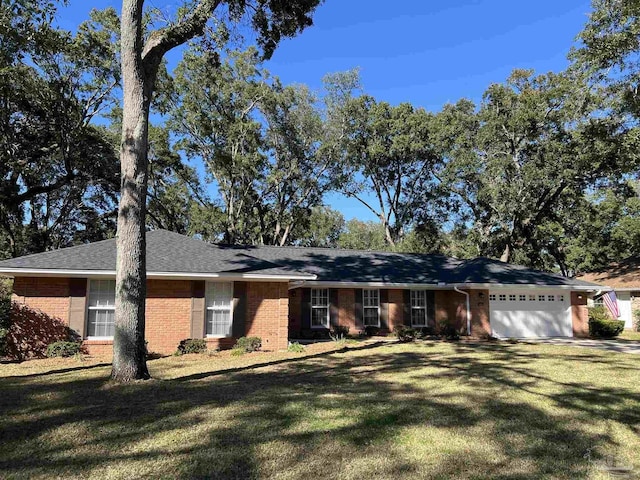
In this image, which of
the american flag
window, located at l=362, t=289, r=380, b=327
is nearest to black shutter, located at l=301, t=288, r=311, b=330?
window, located at l=362, t=289, r=380, b=327

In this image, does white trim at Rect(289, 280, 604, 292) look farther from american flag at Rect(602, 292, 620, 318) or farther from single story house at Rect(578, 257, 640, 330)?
single story house at Rect(578, 257, 640, 330)

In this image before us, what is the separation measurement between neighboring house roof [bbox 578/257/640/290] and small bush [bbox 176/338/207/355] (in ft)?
71.9

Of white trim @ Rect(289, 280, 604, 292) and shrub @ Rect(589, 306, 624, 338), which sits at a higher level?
white trim @ Rect(289, 280, 604, 292)

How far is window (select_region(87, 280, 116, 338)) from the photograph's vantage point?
42.0ft

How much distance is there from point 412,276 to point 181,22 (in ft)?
45.1

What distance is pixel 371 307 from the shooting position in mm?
18688

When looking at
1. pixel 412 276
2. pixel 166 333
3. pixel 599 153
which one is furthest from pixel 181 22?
pixel 599 153

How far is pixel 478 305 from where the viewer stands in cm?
1809

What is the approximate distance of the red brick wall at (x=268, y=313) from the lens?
552 inches

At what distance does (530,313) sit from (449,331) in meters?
3.75

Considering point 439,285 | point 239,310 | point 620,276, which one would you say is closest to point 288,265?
point 239,310

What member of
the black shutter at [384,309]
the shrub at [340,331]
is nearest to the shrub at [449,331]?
the black shutter at [384,309]

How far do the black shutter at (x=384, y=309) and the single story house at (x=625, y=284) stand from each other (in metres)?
13.1

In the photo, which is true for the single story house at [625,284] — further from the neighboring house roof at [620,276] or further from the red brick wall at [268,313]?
the red brick wall at [268,313]
